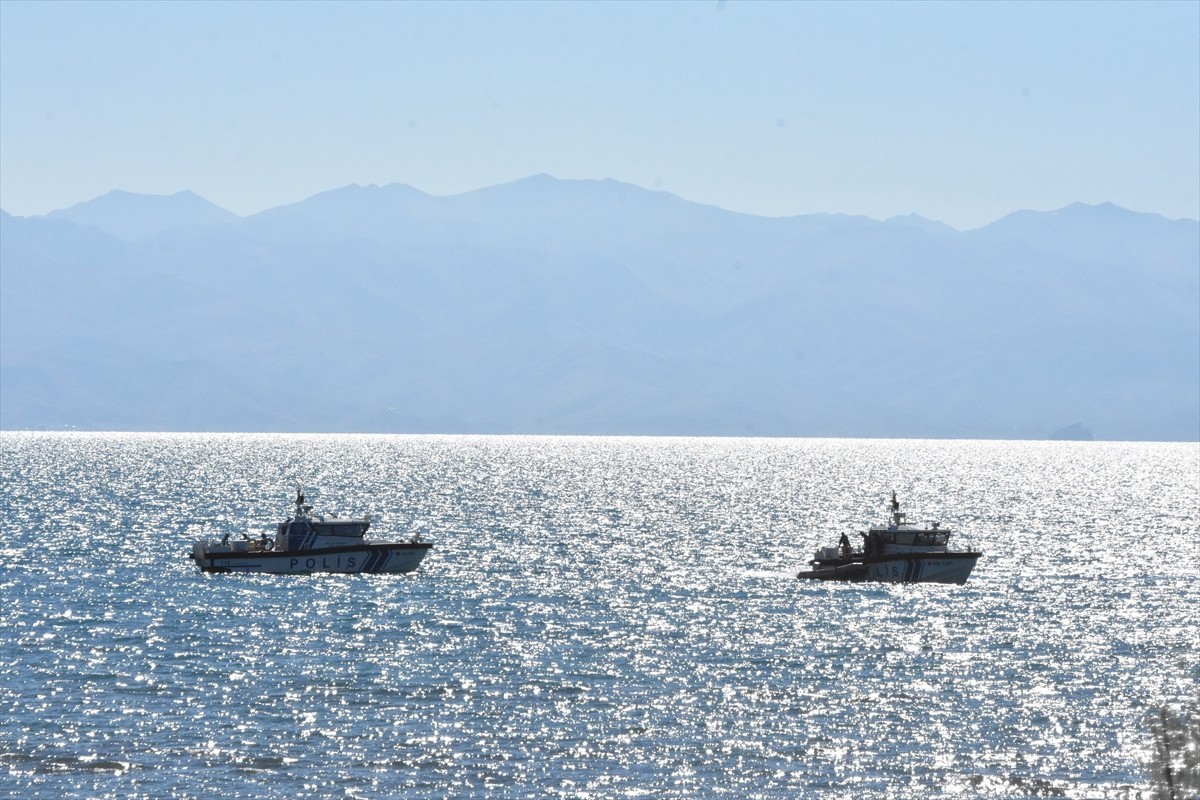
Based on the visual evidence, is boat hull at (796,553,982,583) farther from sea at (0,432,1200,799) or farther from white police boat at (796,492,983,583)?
sea at (0,432,1200,799)

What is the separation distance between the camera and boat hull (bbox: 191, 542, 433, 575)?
98.1 m

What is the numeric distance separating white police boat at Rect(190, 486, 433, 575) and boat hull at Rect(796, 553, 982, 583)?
25880 mm

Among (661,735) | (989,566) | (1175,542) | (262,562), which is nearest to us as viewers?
(661,735)

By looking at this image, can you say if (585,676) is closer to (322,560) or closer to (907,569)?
(907,569)

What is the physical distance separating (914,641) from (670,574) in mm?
30963

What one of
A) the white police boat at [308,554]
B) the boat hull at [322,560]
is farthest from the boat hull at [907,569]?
the white police boat at [308,554]

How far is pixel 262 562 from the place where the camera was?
324 ft

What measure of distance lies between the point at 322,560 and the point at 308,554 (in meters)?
0.98

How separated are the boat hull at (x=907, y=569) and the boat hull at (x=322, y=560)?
25.5 metres

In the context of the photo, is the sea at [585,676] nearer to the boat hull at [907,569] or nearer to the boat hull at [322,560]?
the boat hull at [907,569]

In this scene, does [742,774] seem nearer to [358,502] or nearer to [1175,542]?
[1175,542]

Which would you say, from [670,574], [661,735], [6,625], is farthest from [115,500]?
[661,735]

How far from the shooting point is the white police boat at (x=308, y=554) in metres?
98.4

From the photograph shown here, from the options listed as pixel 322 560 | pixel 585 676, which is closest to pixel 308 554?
pixel 322 560
